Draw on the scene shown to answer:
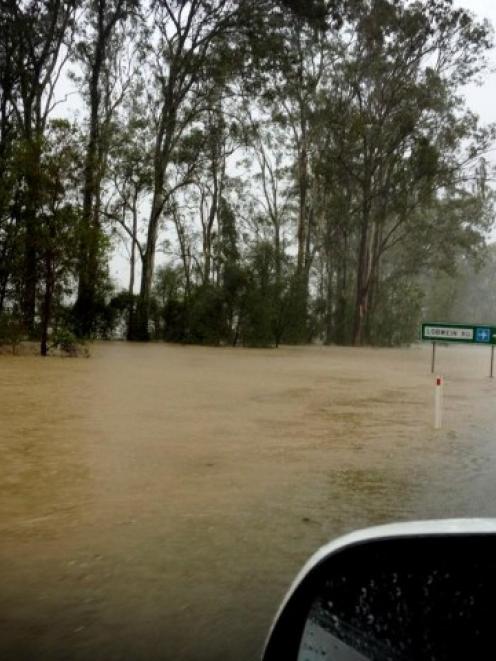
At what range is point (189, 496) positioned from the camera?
3953mm

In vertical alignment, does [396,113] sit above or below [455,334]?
above

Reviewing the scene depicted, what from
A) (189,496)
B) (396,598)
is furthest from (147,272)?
(396,598)

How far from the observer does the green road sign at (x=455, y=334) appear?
1206 cm

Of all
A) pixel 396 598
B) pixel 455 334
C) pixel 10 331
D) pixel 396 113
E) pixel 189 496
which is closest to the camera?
pixel 396 598

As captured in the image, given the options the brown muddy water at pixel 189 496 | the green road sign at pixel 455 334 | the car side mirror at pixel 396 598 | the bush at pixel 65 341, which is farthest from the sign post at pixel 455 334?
the car side mirror at pixel 396 598

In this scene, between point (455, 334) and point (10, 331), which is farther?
point (10, 331)

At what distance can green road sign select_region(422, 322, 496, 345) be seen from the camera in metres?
12.1

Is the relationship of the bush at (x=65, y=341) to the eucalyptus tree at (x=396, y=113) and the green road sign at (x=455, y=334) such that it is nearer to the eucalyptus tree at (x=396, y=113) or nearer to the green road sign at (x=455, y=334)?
the green road sign at (x=455, y=334)

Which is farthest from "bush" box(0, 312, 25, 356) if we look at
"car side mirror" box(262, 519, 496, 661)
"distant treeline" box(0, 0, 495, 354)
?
"car side mirror" box(262, 519, 496, 661)

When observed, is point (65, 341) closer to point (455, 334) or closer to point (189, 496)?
point (455, 334)

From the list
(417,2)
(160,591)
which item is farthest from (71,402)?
(417,2)

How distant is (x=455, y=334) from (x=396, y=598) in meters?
12.0

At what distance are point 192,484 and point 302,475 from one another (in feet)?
2.35

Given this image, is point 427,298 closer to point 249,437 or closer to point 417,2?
point 417,2
